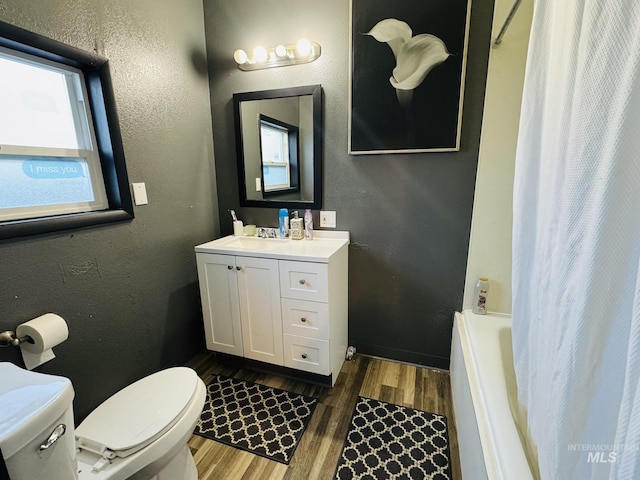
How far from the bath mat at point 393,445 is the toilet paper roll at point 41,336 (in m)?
1.26

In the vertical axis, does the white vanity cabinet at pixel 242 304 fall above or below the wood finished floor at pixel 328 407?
above

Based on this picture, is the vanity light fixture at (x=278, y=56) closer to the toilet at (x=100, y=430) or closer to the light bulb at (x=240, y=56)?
the light bulb at (x=240, y=56)

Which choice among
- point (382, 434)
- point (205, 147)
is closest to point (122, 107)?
point (205, 147)

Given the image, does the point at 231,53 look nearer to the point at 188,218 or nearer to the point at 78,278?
the point at 188,218

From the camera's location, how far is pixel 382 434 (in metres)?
1.41

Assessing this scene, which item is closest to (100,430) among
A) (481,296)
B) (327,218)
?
(327,218)

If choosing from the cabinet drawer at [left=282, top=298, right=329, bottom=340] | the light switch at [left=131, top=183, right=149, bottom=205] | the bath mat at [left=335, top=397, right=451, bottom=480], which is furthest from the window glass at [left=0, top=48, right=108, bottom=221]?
the bath mat at [left=335, top=397, right=451, bottom=480]

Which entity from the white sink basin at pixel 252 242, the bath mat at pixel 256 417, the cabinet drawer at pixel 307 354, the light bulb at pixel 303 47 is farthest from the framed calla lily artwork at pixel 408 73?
the bath mat at pixel 256 417

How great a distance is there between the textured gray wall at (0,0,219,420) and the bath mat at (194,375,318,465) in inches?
18.4

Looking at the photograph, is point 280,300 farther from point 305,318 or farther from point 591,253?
point 591,253

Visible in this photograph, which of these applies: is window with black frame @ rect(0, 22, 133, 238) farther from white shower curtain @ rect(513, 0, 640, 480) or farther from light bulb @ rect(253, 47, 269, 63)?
white shower curtain @ rect(513, 0, 640, 480)

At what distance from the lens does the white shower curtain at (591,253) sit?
473 mm

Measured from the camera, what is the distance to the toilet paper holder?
1.04m

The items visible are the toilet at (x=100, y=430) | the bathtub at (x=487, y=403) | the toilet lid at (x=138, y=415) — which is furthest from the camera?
the toilet lid at (x=138, y=415)
